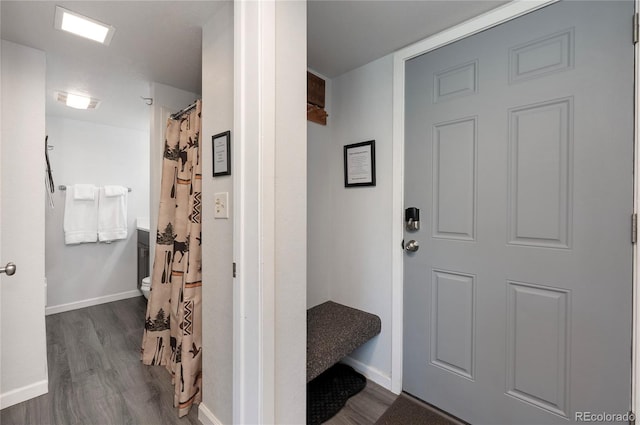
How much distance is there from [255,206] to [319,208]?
1.04 metres

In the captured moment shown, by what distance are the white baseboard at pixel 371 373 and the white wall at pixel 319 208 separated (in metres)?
0.48

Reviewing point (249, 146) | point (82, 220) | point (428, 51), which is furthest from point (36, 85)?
point (428, 51)

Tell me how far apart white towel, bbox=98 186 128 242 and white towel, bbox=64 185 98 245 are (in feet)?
0.19

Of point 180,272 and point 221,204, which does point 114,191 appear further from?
point 221,204

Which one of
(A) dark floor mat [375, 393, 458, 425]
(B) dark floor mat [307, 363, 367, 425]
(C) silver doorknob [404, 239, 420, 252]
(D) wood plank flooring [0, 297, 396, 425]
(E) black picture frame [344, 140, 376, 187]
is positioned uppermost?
(E) black picture frame [344, 140, 376, 187]

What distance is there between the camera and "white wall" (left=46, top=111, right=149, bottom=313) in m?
3.00

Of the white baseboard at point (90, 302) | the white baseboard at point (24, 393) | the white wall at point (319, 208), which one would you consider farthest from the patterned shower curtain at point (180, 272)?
the white baseboard at point (90, 302)

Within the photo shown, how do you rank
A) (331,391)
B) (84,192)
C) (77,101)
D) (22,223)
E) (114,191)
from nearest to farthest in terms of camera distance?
(22,223)
(331,391)
(77,101)
(84,192)
(114,191)

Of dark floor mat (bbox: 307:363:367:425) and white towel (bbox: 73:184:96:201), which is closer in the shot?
dark floor mat (bbox: 307:363:367:425)

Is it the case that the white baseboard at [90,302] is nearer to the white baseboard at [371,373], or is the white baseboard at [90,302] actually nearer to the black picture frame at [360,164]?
the white baseboard at [371,373]

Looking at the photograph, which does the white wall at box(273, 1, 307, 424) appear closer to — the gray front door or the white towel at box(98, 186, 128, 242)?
the gray front door

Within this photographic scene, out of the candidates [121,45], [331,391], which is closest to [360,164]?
[331,391]

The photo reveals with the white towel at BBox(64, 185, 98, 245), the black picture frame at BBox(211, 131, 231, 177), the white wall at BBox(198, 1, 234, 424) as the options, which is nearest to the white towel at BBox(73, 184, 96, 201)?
the white towel at BBox(64, 185, 98, 245)

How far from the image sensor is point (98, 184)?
3.28 m
